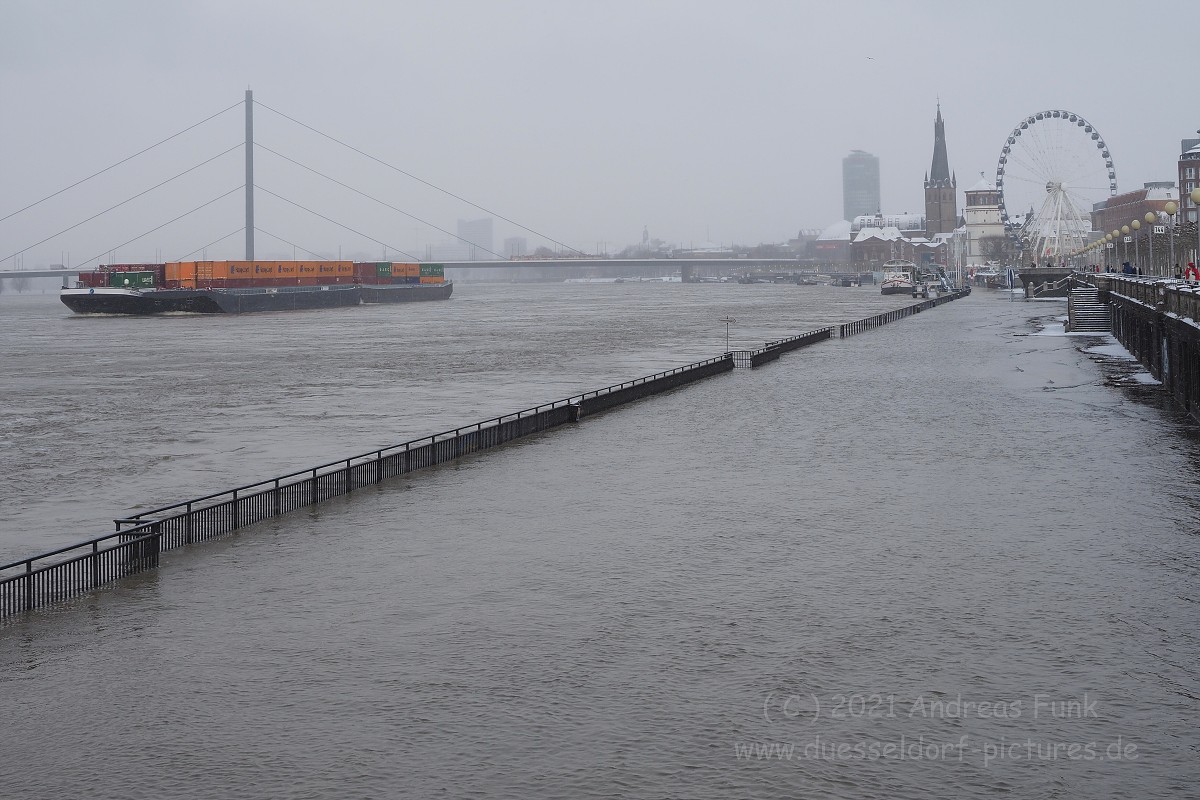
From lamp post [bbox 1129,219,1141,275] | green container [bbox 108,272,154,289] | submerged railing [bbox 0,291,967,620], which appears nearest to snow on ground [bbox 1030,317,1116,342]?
lamp post [bbox 1129,219,1141,275]

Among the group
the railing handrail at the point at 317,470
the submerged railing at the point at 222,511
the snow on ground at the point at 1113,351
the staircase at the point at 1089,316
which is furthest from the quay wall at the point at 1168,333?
the staircase at the point at 1089,316

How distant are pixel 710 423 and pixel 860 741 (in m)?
31.5

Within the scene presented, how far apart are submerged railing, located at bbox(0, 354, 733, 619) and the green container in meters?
129

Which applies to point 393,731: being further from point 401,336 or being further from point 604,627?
point 401,336

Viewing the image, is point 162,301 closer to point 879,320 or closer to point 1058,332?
point 879,320

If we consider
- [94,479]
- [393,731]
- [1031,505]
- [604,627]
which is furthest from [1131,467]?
[94,479]

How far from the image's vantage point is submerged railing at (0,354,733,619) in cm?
2311

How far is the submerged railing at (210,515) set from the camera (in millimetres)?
23109

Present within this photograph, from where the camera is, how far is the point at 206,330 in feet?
407

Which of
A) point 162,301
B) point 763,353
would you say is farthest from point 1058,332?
point 162,301

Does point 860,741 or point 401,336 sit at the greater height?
point 401,336

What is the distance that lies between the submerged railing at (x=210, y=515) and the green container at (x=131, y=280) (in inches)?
5091

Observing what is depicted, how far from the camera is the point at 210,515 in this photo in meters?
28.3

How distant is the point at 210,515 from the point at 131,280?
5796 inches
